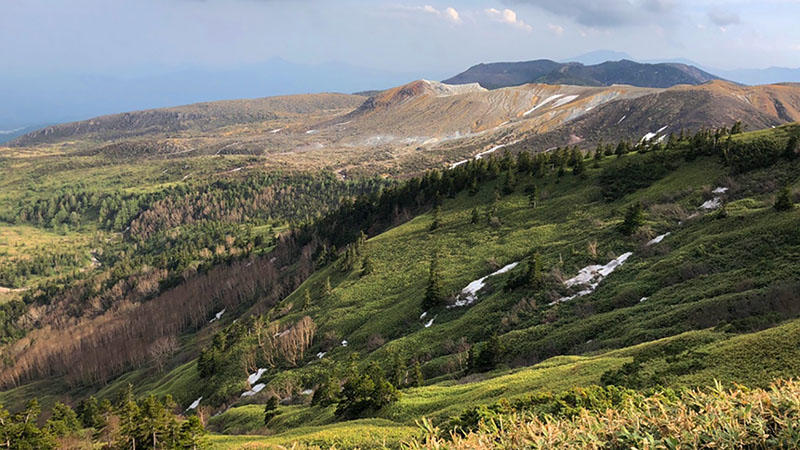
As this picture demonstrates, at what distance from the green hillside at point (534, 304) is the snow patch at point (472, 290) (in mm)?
592

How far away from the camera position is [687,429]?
5.78m

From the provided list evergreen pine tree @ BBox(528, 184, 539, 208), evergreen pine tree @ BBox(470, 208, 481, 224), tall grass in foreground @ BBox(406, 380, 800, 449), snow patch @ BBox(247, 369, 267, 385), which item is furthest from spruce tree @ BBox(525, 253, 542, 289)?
snow patch @ BBox(247, 369, 267, 385)

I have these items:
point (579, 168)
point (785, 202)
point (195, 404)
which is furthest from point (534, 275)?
point (195, 404)

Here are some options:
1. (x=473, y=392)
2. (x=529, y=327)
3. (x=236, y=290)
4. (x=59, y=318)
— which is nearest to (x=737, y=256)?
(x=529, y=327)

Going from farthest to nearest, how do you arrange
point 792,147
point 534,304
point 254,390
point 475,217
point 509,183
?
point 509,183 < point 475,217 < point 254,390 < point 792,147 < point 534,304

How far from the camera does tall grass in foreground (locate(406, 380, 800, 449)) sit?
18.0ft

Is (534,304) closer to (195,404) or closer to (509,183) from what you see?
(509,183)

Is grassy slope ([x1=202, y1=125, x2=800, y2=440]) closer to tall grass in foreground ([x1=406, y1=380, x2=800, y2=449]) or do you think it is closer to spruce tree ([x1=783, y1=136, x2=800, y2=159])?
spruce tree ([x1=783, y1=136, x2=800, y2=159])

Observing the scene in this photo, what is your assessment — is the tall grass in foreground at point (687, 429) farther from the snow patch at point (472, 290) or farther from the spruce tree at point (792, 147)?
the spruce tree at point (792, 147)

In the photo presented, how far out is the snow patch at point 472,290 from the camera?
4612 centimetres

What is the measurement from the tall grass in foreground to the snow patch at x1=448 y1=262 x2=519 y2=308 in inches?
1562

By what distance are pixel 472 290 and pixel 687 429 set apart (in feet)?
140

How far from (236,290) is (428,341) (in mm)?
88331

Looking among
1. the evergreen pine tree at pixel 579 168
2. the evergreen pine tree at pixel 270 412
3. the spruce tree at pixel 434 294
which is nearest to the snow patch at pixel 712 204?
the evergreen pine tree at pixel 579 168
